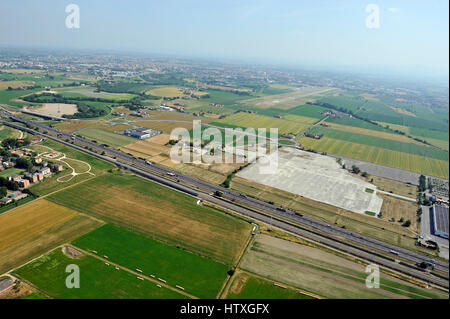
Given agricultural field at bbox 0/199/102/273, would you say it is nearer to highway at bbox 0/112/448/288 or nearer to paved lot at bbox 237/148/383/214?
highway at bbox 0/112/448/288

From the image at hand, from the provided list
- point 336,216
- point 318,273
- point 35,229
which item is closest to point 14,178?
point 35,229

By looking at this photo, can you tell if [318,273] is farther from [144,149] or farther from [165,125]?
[165,125]

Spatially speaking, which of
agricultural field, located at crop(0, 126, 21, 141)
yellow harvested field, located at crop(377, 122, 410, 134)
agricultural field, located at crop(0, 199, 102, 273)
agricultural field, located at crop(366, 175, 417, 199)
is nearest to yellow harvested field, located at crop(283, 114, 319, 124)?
yellow harvested field, located at crop(377, 122, 410, 134)

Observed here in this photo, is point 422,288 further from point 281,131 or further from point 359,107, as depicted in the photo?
point 359,107

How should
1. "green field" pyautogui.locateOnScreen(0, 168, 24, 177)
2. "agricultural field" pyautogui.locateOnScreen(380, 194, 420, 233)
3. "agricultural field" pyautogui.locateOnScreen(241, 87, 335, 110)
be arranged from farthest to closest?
"agricultural field" pyautogui.locateOnScreen(241, 87, 335, 110)
"green field" pyautogui.locateOnScreen(0, 168, 24, 177)
"agricultural field" pyautogui.locateOnScreen(380, 194, 420, 233)

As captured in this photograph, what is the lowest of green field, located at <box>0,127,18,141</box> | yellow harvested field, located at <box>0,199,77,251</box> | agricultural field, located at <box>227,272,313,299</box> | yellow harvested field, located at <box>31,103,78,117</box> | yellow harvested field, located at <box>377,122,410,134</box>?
agricultural field, located at <box>227,272,313,299</box>

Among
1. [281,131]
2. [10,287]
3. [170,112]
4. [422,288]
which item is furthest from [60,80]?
[422,288]

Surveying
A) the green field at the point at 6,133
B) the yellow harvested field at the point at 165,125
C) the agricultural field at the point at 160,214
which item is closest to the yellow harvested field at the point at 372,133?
the yellow harvested field at the point at 165,125
